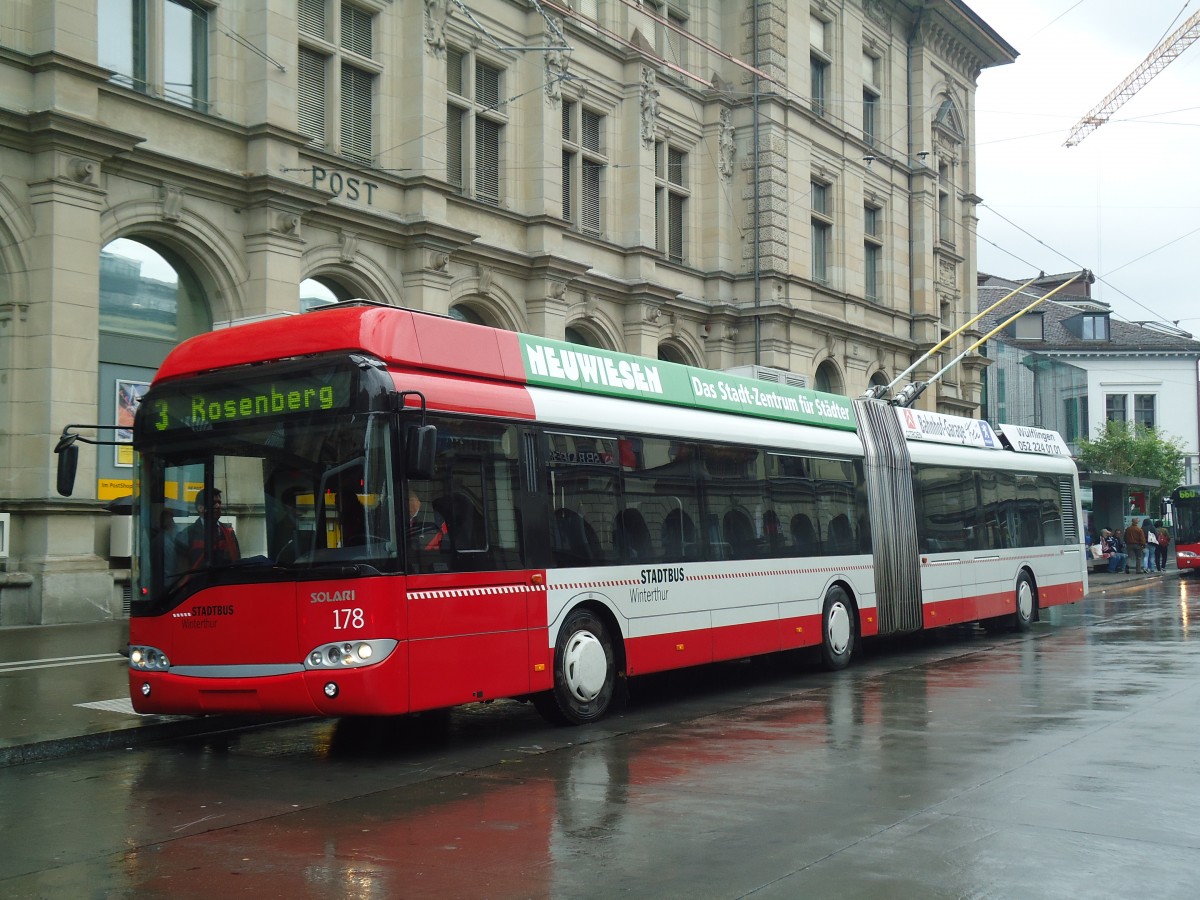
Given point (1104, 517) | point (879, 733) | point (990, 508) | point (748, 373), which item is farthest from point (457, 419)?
point (1104, 517)

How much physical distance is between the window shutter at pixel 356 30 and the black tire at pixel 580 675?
50.7 ft

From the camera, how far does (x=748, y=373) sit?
1656cm

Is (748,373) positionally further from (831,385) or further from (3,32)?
(831,385)

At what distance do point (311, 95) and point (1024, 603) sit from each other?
1456 centimetres

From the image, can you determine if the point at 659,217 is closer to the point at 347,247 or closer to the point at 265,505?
the point at 347,247

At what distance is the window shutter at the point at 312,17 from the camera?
22.9 metres

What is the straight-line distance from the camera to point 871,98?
4178cm

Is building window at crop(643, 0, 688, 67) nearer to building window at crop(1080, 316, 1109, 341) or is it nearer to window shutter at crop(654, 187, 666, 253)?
window shutter at crop(654, 187, 666, 253)

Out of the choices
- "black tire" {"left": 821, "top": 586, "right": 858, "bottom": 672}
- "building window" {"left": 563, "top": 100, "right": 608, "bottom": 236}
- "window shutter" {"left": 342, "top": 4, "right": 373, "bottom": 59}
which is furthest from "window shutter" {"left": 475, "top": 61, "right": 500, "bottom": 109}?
"black tire" {"left": 821, "top": 586, "right": 858, "bottom": 672}

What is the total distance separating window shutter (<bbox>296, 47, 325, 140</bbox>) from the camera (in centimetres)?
2284

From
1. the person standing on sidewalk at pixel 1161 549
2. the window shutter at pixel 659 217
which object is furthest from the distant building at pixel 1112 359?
the window shutter at pixel 659 217

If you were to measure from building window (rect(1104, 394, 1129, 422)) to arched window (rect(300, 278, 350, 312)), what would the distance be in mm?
59121

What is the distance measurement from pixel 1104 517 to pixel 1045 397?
13.8 m

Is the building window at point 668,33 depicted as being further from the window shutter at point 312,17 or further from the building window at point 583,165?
the window shutter at point 312,17
